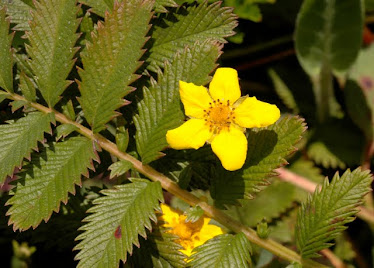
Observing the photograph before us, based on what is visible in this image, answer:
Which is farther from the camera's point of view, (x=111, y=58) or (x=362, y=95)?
(x=362, y=95)

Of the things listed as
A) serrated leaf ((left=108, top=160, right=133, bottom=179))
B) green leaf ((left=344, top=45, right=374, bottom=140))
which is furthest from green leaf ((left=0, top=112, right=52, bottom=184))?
green leaf ((left=344, top=45, right=374, bottom=140))

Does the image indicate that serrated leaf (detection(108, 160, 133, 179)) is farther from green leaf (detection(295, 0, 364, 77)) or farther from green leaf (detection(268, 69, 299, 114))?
green leaf (detection(268, 69, 299, 114))

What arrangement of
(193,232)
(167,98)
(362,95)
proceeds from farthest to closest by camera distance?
(362,95) < (193,232) < (167,98)

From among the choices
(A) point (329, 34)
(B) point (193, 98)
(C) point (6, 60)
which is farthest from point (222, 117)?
(A) point (329, 34)

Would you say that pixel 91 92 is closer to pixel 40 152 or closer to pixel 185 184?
pixel 40 152

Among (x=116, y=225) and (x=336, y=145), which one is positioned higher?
(x=116, y=225)

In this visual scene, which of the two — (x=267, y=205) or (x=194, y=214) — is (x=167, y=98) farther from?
(x=267, y=205)

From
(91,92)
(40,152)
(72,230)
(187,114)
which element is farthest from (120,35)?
(72,230)
